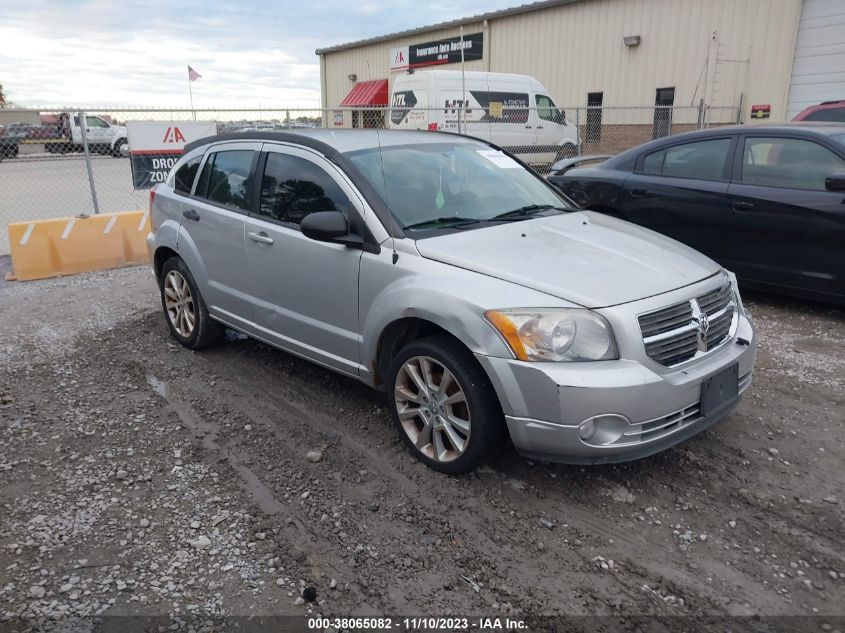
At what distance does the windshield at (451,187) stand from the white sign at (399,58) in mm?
25617

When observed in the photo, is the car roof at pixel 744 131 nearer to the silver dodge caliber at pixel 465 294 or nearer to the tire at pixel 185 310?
the silver dodge caliber at pixel 465 294

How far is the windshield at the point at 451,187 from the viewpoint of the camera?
3.79 m

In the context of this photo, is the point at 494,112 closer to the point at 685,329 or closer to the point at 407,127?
the point at 407,127

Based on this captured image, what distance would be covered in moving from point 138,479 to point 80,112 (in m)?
6.84

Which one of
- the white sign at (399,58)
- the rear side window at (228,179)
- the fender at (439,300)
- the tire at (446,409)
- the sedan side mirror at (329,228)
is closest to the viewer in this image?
the fender at (439,300)

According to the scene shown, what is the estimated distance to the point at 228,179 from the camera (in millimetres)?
4750

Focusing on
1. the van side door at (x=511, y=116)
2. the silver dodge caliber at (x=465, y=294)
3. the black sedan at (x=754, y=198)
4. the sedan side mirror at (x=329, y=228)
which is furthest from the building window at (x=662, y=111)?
the sedan side mirror at (x=329, y=228)

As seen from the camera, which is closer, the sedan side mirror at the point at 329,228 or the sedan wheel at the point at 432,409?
the sedan wheel at the point at 432,409

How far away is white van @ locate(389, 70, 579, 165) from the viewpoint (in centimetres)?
1652

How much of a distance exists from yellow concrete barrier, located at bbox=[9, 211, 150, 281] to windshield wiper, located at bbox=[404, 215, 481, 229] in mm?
5893

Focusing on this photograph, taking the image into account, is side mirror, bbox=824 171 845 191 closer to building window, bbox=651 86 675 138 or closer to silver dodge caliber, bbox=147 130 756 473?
silver dodge caliber, bbox=147 130 756 473

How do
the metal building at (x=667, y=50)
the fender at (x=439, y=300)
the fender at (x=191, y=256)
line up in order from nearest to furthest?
the fender at (x=439, y=300)
the fender at (x=191, y=256)
the metal building at (x=667, y=50)

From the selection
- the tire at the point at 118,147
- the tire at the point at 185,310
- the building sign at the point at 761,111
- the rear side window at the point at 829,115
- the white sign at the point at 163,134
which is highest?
the building sign at the point at 761,111

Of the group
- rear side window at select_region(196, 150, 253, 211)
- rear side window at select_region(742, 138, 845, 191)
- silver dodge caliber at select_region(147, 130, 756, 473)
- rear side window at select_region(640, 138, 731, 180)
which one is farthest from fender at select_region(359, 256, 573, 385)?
rear side window at select_region(640, 138, 731, 180)
